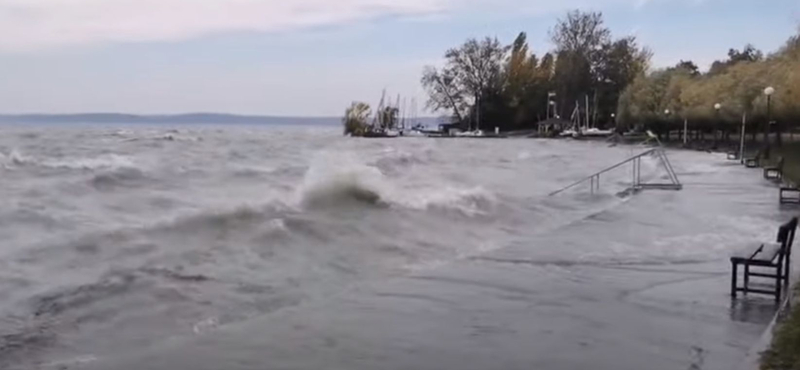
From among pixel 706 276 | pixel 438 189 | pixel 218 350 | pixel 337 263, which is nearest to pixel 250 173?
pixel 438 189

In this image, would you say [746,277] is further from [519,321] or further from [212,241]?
[212,241]

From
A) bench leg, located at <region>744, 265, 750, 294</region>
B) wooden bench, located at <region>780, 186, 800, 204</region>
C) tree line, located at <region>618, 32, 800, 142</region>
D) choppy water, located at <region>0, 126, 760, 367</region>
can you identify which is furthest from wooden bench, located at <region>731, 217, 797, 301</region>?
tree line, located at <region>618, 32, 800, 142</region>

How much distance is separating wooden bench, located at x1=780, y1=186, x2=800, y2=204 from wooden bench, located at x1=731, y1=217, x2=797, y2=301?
13199 millimetres

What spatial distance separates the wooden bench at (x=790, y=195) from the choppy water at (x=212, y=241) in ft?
14.4

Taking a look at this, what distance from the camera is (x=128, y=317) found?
1096cm

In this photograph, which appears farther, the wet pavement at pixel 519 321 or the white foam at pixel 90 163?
the white foam at pixel 90 163

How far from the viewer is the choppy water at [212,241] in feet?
36.2

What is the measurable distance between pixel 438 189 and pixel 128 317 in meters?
21.2

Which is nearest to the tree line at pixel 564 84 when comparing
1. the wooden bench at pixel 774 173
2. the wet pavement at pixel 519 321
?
the wooden bench at pixel 774 173

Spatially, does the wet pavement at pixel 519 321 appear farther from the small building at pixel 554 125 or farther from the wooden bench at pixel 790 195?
the small building at pixel 554 125

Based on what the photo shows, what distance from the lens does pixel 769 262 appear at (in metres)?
10.9

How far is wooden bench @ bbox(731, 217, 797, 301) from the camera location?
434 inches

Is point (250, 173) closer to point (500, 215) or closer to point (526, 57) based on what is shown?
point (500, 215)

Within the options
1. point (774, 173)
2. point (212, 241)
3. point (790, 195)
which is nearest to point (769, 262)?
point (212, 241)
